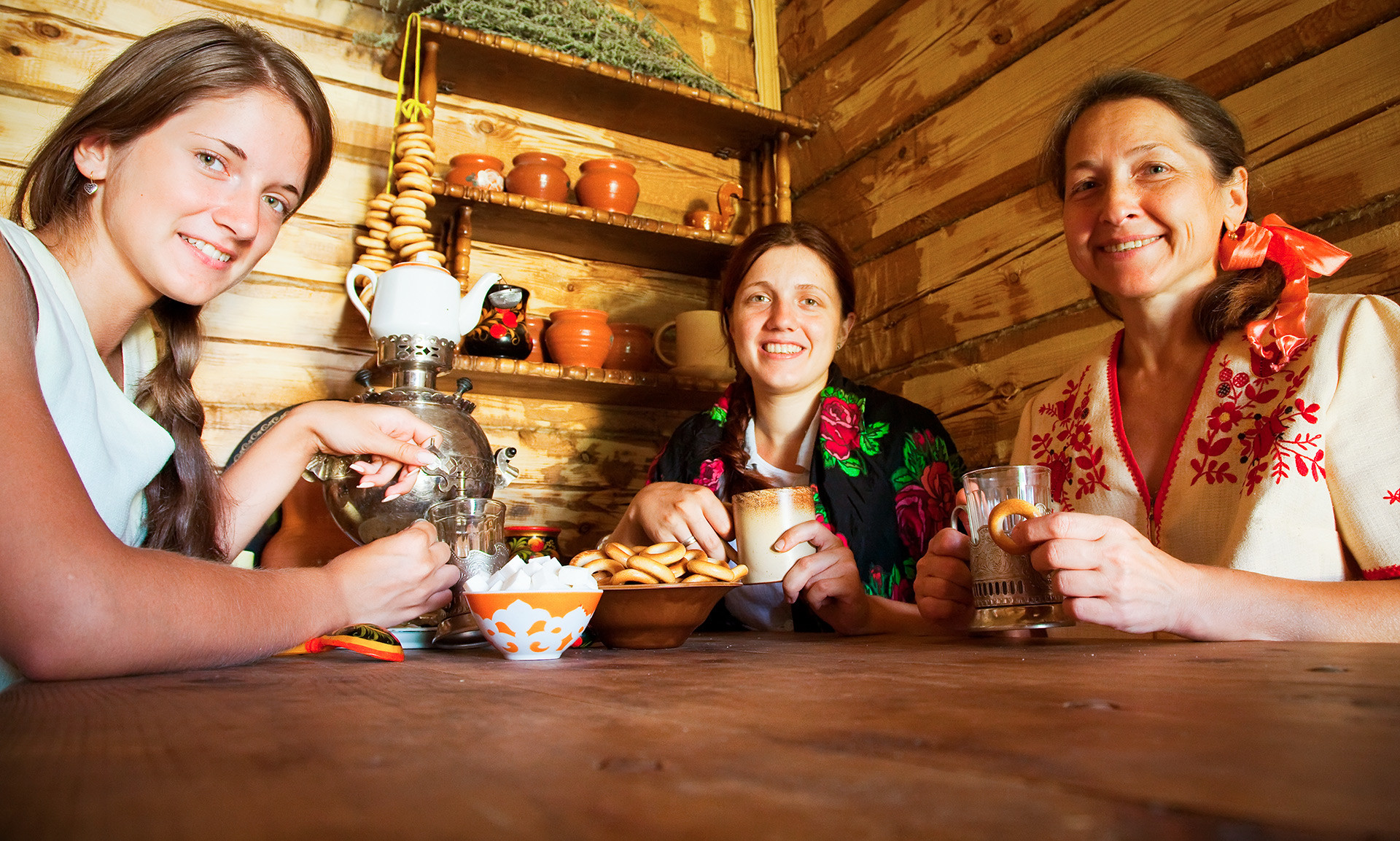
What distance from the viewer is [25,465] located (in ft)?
2.22

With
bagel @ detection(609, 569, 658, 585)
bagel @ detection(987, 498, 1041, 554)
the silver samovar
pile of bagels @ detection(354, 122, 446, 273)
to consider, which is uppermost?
pile of bagels @ detection(354, 122, 446, 273)

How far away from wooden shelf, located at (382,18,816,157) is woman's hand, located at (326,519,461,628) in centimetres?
158

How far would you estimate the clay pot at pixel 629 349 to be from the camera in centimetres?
236

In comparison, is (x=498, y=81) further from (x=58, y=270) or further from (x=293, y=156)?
(x=58, y=270)

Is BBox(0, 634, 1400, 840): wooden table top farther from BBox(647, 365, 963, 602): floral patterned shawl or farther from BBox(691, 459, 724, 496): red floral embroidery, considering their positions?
BBox(691, 459, 724, 496): red floral embroidery

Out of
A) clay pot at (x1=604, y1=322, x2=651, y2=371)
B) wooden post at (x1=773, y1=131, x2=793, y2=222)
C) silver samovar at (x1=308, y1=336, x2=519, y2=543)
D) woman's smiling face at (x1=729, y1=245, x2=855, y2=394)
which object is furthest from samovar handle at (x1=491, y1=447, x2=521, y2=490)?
wooden post at (x1=773, y1=131, x2=793, y2=222)

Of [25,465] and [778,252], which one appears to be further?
[778,252]

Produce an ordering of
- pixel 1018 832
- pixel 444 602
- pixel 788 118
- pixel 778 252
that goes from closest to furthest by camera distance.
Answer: pixel 1018 832 < pixel 444 602 < pixel 778 252 < pixel 788 118

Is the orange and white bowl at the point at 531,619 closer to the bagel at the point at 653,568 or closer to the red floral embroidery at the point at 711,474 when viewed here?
the bagel at the point at 653,568

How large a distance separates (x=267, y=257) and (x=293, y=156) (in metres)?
1.02

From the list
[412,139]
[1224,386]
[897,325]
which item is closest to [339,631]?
[1224,386]

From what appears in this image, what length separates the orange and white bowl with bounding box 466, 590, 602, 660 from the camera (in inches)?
35.1

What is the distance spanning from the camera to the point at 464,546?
113 centimetres

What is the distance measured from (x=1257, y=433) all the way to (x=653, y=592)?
833 mm
